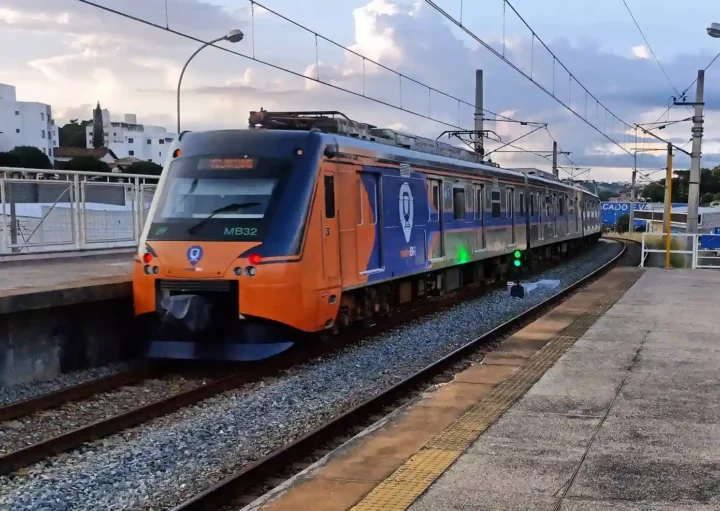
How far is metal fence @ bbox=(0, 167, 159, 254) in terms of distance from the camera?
13.8 metres

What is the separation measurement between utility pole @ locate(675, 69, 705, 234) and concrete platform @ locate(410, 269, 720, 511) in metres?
19.2

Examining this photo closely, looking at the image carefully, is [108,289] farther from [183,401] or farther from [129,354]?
[183,401]

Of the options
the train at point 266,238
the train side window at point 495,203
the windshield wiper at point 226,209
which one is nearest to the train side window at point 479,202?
the train side window at point 495,203

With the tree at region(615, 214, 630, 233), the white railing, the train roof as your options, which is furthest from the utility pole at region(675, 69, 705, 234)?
the tree at region(615, 214, 630, 233)

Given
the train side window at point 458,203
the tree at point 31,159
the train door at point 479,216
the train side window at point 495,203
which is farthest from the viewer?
the tree at point 31,159

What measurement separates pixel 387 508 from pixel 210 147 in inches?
267

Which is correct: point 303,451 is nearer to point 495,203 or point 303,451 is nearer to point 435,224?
point 435,224

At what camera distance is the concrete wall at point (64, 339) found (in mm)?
9562

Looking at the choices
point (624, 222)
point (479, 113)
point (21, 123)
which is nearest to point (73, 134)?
point (21, 123)

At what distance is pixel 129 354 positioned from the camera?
11.4 meters

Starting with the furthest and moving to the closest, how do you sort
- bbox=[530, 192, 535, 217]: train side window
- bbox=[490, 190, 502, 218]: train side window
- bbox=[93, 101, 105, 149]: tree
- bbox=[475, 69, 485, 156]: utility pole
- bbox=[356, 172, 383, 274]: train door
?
1. bbox=[93, 101, 105, 149]: tree
2. bbox=[475, 69, 485, 156]: utility pole
3. bbox=[530, 192, 535, 217]: train side window
4. bbox=[490, 190, 502, 218]: train side window
5. bbox=[356, 172, 383, 274]: train door

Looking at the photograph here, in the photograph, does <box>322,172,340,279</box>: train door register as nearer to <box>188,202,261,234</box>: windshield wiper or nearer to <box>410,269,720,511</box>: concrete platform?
<box>188,202,261,234</box>: windshield wiper

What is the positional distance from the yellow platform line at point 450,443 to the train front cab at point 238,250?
2.81m

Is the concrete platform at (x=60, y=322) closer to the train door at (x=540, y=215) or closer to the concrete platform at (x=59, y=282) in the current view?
the concrete platform at (x=59, y=282)
